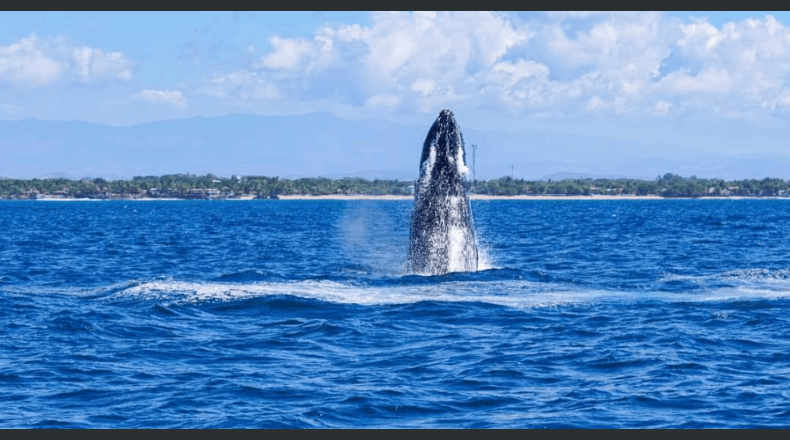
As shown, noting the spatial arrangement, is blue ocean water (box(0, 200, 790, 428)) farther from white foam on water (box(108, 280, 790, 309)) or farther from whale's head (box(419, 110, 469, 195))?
whale's head (box(419, 110, 469, 195))

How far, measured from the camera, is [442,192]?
2452 cm

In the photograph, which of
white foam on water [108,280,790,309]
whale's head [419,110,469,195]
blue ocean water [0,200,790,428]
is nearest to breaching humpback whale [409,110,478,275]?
whale's head [419,110,469,195]

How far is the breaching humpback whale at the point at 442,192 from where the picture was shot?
80.4ft

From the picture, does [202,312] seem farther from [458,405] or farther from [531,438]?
[531,438]

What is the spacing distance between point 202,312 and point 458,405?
8897 millimetres

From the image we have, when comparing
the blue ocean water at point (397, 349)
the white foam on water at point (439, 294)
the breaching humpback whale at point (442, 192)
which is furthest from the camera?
the breaching humpback whale at point (442, 192)

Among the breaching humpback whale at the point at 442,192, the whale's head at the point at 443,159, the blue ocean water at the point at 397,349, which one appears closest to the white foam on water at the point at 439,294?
the blue ocean water at the point at 397,349

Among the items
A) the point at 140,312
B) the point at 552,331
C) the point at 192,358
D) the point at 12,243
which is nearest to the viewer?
the point at 192,358

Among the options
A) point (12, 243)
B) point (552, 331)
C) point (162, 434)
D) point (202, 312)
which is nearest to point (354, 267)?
point (202, 312)

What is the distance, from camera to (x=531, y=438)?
41.7ft

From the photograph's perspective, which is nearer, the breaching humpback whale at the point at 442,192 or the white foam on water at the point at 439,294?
the white foam on water at the point at 439,294

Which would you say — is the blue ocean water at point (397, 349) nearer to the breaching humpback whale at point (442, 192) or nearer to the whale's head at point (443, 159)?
the breaching humpback whale at point (442, 192)

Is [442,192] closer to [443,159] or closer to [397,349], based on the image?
[443,159]

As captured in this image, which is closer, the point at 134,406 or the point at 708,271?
the point at 134,406
